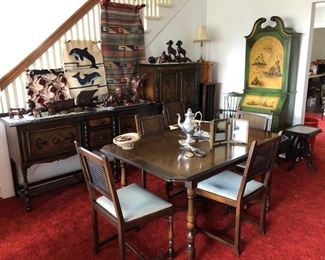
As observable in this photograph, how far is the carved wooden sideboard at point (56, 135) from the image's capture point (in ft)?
9.04

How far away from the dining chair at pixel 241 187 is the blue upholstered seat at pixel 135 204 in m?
0.40

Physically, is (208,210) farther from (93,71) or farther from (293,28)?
(293,28)

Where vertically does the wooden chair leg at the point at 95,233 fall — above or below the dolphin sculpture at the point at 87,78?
below

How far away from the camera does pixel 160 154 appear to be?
221cm

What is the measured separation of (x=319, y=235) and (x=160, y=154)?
57.3 inches

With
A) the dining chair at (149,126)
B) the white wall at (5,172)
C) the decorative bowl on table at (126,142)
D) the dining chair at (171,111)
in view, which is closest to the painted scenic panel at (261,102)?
the dining chair at (171,111)

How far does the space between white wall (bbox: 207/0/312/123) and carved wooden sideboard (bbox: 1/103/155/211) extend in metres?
1.75

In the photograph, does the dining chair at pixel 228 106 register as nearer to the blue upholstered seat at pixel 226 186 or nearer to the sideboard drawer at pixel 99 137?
the sideboard drawer at pixel 99 137

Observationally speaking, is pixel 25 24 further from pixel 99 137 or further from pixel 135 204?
pixel 135 204

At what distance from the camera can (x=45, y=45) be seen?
312cm

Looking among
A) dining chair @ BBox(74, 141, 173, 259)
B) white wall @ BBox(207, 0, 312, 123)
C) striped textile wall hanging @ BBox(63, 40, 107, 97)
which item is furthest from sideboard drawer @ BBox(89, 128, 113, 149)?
white wall @ BBox(207, 0, 312, 123)

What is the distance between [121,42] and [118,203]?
2.47m

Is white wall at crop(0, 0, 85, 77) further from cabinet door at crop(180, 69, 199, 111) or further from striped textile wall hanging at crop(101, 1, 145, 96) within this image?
cabinet door at crop(180, 69, 199, 111)

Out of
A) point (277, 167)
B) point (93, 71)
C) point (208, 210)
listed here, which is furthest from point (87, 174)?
point (277, 167)
